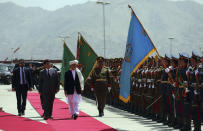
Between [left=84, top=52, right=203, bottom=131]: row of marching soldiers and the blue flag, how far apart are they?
1.74ft

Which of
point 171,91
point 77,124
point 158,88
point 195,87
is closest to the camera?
point 195,87

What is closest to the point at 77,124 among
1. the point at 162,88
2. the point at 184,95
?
the point at 162,88

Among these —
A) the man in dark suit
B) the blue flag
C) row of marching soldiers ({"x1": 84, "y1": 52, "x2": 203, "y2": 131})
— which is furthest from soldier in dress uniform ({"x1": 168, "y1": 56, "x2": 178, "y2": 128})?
the man in dark suit

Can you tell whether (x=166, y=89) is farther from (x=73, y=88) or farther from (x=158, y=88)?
(x=73, y=88)

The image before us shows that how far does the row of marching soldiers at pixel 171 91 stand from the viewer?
11.3 m

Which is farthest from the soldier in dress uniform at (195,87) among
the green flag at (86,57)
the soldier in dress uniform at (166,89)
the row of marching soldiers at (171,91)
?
the green flag at (86,57)

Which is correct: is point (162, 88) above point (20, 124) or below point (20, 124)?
above

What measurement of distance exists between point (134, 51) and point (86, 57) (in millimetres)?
6353

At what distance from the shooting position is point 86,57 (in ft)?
62.3

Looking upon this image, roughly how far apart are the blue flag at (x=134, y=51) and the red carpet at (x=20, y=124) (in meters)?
2.29

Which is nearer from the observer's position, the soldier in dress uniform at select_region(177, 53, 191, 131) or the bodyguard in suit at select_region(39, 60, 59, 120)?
the soldier in dress uniform at select_region(177, 53, 191, 131)

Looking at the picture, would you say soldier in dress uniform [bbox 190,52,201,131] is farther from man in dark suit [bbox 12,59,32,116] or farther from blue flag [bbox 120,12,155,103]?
man in dark suit [bbox 12,59,32,116]

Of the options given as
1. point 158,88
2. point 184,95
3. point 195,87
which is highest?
point 195,87

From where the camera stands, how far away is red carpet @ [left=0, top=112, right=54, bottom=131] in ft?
40.3
